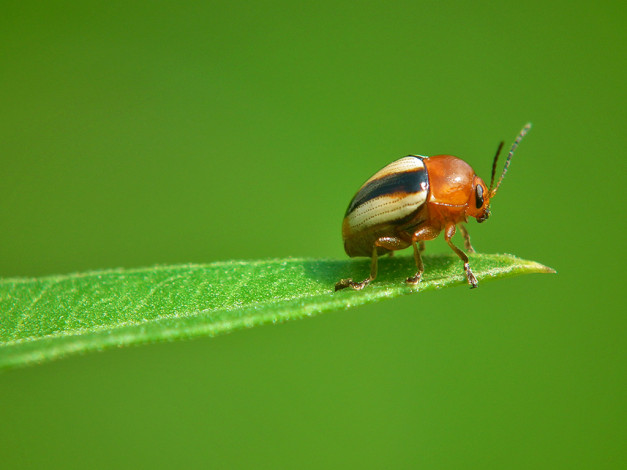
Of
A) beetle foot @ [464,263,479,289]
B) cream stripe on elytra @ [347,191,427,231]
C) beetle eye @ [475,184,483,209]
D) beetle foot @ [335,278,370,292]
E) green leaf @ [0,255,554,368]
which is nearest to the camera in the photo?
green leaf @ [0,255,554,368]

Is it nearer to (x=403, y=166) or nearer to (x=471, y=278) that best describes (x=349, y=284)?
(x=471, y=278)

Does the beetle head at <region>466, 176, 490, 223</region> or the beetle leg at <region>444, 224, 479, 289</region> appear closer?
the beetle leg at <region>444, 224, 479, 289</region>

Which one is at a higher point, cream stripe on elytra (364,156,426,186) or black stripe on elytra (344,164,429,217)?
cream stripe on elytra (364,156,426,186)

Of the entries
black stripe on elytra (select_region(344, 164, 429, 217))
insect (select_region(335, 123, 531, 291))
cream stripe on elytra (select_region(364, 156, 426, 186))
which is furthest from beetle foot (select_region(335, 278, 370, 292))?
cream stripe on elytra (select_region(364, 156, 426, 186))

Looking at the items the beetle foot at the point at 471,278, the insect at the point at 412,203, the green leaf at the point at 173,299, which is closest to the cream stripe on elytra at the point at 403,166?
the insect at the point at 412,203

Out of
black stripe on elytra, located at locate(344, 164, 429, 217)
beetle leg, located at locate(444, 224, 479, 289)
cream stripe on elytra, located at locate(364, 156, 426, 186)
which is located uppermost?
cream stripe on elytra, located at locate(364, 156, 426, 186)

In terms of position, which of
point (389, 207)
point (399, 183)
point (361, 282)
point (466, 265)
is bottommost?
point (361, 282)

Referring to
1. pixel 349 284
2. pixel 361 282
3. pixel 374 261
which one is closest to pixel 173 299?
pixel 349 284

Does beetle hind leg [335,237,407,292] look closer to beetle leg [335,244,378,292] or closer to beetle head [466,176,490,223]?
beetle leg [335,244,378,292]
